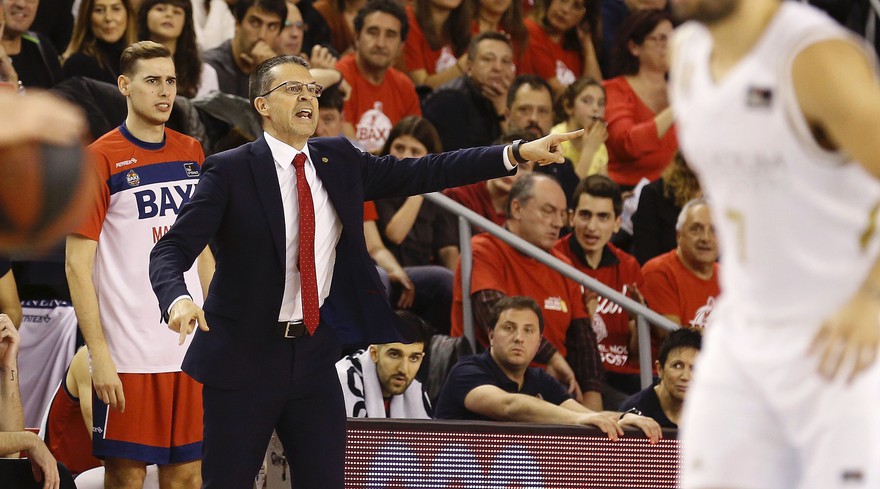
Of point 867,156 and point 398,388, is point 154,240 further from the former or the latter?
point 867,156

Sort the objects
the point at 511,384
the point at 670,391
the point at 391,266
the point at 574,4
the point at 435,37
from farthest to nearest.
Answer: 1. the point at 574,4
2. the point at 435,37
3. the point at 391,266
4. the point at 511,384
5. the point at 670,391

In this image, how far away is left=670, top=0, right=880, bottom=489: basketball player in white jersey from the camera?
298 centimetres

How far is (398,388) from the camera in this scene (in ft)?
21.9

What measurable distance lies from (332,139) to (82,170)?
6.95ft

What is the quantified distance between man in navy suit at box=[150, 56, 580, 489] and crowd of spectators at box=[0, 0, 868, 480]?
1145 mm

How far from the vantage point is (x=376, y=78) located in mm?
9031

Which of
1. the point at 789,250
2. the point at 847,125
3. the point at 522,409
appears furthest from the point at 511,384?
the point at 847,125

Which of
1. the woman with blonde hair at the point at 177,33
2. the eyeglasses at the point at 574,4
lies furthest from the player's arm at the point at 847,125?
the eyeglasses at the point at 574,4

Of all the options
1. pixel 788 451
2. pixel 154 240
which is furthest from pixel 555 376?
pixel 788 451

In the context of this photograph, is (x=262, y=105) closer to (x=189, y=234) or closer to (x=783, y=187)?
(x=189, y=234)

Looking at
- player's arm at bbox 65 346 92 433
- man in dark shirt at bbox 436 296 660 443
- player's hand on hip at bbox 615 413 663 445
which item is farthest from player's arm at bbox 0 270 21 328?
player's hand on hip at bbox 615 413 663 445

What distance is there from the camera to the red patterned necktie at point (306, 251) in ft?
16.3

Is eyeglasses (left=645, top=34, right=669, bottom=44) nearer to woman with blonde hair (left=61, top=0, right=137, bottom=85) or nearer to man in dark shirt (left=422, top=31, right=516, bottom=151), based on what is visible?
man in dark shirt (left=422, top=31, right=516, bottom=151)

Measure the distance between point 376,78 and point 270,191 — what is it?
4117 millimetres
